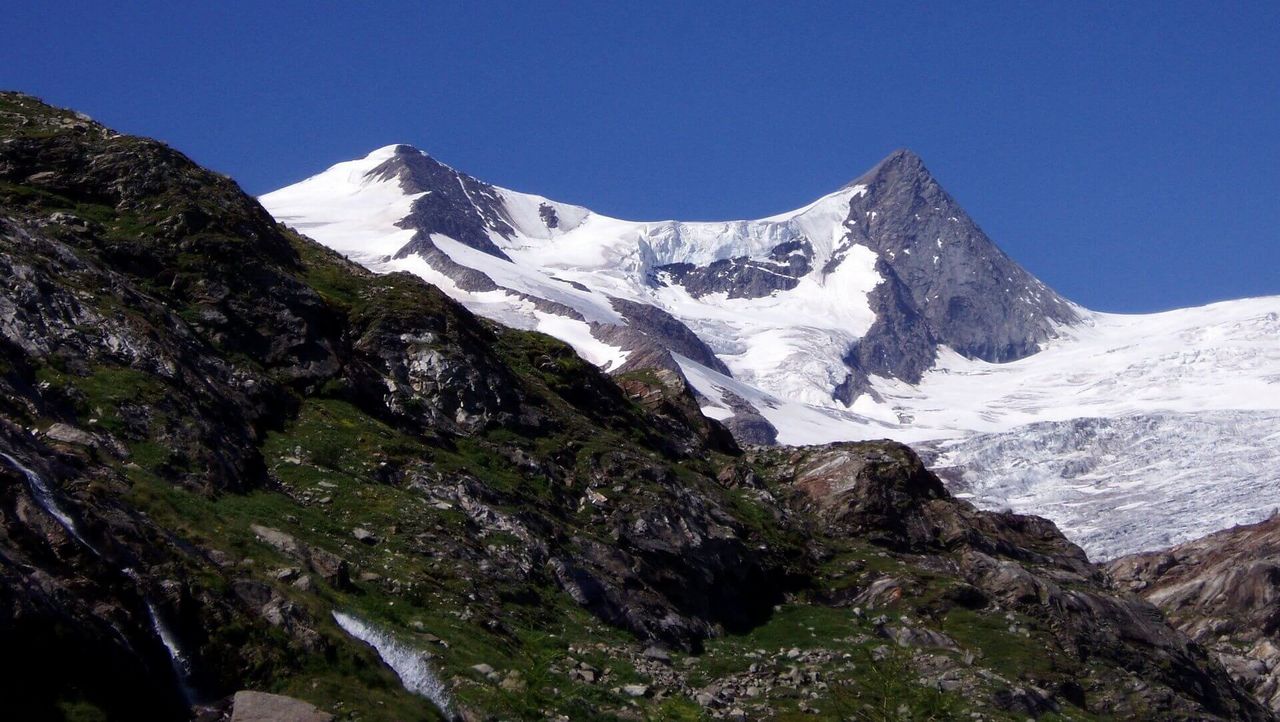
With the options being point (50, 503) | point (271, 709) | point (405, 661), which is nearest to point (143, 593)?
point (50, 503)

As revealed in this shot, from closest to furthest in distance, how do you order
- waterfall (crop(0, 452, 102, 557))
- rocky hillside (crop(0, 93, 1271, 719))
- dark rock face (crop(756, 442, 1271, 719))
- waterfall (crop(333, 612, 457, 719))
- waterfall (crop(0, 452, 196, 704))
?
1. waterfall (crop(0, 452, 196, 704))
2. waterfall (crop(0, 452, 102, 557))
3. rocky hillside (crop(0, 93, 1271, 719))
4. waterfall (crop(333, 612, 457, 719))
5. dark rock face (crop(756, 442, 1271, 719))

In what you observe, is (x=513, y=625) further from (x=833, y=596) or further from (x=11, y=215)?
(x=11, y=215)

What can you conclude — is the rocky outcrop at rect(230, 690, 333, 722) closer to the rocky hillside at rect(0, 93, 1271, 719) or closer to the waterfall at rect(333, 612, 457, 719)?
the rocky hillside at rect(0, 93, 1271, 719)

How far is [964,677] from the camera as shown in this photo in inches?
1228

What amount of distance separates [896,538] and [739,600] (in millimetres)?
10521

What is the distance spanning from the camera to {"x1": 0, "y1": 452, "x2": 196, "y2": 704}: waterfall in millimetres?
17250

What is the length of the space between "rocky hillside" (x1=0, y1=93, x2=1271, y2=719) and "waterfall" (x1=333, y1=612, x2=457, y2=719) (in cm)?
9

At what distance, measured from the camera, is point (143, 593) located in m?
17.6

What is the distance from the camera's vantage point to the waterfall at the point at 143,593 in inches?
679

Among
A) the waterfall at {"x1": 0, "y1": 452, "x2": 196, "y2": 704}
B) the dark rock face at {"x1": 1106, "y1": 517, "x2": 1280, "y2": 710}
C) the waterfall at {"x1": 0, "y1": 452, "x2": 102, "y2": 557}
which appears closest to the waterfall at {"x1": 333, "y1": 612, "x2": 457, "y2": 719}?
the waterfall at {"x1": 0, "y1": 452, "x2": 196, "y2": 704}

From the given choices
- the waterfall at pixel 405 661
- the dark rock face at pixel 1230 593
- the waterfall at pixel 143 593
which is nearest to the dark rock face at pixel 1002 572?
the waterfall at pixel 405 661

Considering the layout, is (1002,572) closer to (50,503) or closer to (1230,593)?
(50,503)

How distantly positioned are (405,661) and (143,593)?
454 centimetres

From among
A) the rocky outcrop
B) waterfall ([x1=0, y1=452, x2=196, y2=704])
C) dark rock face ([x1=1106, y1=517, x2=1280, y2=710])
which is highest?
waterfall ([x1=0, y1=452, x2=196, y2=704])
